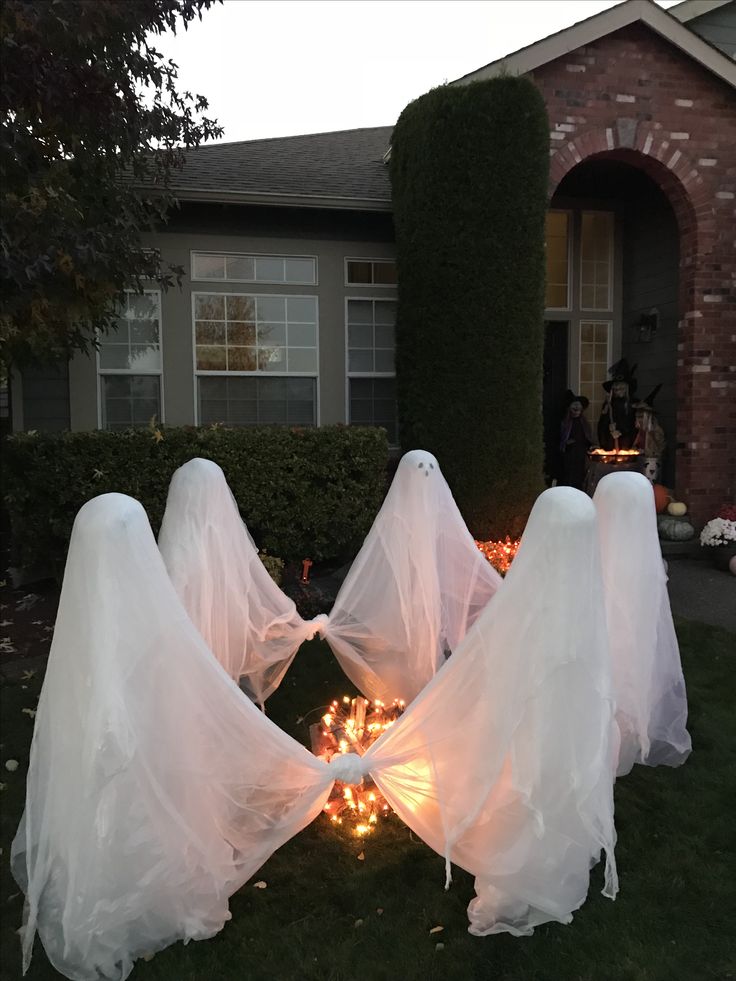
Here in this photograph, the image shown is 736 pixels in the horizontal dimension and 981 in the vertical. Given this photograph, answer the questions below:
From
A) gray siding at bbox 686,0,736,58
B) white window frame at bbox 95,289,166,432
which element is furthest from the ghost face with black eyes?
gray siding at bbox 686,0,736,58

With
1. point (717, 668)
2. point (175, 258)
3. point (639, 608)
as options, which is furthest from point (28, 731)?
point (175, 258)

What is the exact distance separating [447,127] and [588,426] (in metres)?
4.71

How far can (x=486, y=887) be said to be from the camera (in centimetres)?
288

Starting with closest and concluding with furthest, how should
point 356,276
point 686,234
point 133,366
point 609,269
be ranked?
point 133,366
point 686,234
point 356,276
point 609,269

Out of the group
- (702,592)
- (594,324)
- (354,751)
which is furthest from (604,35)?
(354,751)

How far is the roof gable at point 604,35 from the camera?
8502 millimetres

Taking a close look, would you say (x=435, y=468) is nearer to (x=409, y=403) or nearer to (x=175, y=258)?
(x=409, y=403)

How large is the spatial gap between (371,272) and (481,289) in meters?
2.21

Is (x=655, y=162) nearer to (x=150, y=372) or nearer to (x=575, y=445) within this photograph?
(x=575, y=445)

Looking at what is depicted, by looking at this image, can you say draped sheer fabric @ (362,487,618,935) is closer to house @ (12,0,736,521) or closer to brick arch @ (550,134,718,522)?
house @ (12,0,736,521)

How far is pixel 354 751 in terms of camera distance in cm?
374

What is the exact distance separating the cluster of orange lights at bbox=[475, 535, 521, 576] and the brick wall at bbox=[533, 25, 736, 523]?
9.77ft

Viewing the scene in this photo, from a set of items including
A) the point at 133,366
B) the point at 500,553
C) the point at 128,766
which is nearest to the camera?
the point at 128,766

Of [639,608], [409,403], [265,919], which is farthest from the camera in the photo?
[409,403]
